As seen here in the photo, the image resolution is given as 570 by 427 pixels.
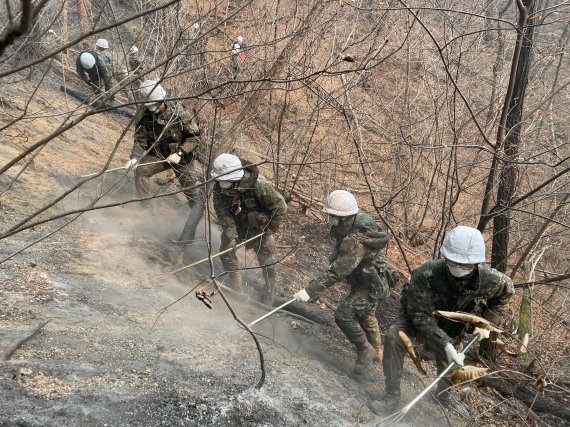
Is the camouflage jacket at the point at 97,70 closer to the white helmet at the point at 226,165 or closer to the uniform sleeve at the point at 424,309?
the white helmet at the point at 226,165

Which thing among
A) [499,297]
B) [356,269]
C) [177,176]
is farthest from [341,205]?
[177,176]

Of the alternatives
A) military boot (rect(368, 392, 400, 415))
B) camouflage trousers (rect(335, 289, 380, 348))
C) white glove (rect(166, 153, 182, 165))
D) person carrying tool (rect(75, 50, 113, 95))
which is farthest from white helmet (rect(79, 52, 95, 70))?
military boot (rect(368, 392, 400, 415))

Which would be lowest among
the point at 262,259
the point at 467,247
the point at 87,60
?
the point at 262,259

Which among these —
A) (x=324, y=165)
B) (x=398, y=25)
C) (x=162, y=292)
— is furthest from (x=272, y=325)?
(x=398, y=25)

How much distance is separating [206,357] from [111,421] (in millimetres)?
1212

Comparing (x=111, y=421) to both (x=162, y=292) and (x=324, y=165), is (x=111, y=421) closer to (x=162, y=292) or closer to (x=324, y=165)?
(x=162, y=292)

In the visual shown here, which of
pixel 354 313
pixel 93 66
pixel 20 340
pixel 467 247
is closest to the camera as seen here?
pixel 20 340

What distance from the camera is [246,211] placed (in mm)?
5832

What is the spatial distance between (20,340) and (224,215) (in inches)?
104

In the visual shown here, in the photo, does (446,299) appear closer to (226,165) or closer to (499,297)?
(499,297)

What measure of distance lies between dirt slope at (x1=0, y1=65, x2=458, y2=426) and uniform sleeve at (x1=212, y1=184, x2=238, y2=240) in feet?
Result: 2.52

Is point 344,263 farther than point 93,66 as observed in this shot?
No

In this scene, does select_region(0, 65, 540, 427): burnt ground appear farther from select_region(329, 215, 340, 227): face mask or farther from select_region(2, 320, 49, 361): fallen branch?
select_region(329, 215, 340, 227): face mask

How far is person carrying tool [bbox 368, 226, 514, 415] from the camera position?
4016 millimetres
